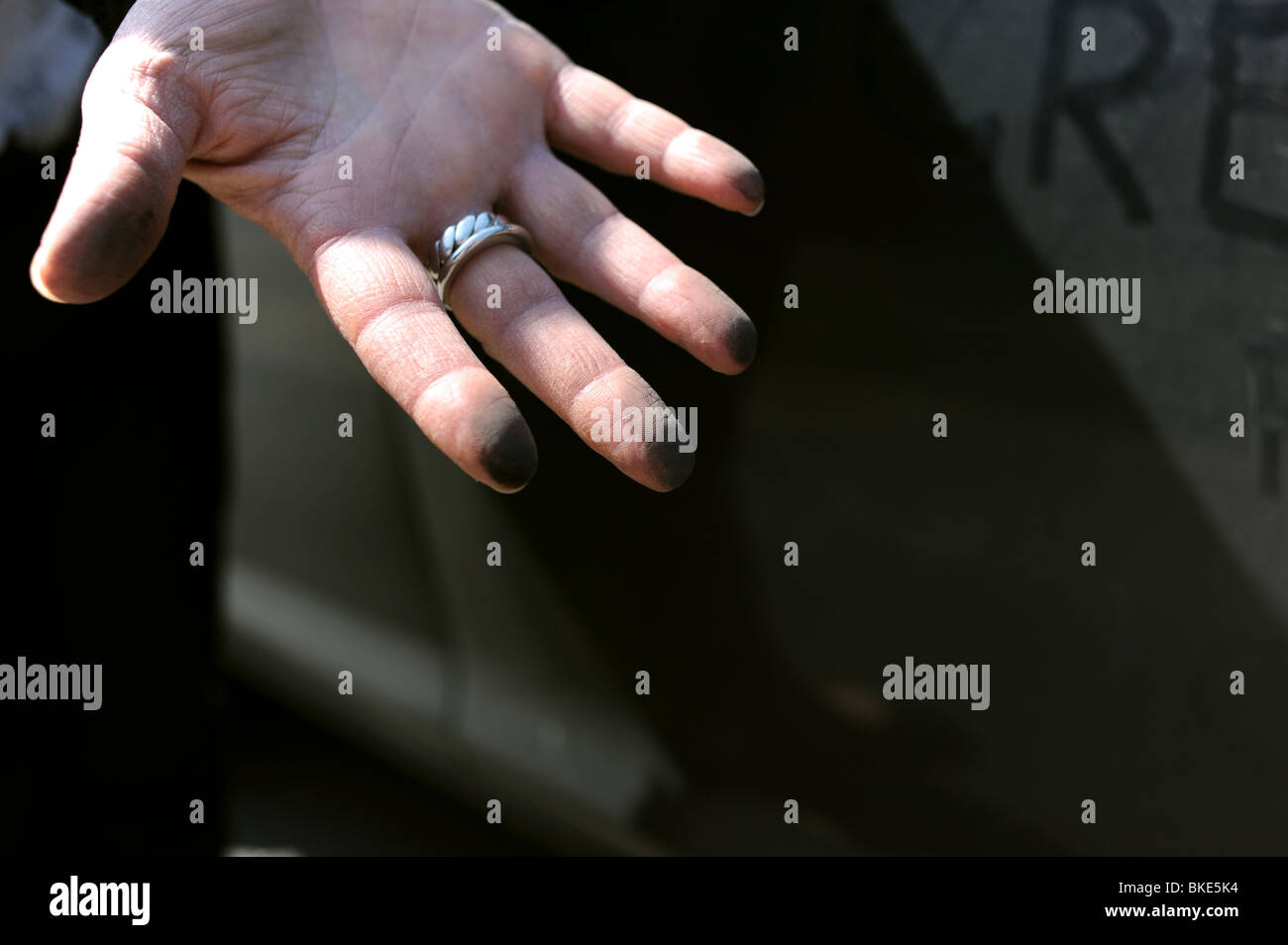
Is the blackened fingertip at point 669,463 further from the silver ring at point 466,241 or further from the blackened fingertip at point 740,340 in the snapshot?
the silver ring at point 466,241

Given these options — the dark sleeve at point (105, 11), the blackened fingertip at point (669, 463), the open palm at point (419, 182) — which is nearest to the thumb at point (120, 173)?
the open palm at point (419, 182)

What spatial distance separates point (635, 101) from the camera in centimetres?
112

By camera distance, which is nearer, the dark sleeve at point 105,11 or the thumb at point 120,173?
the thumb at point 120,173

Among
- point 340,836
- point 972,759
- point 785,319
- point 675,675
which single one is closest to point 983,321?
point 785,319

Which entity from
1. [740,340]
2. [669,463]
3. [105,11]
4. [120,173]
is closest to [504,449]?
[669,463]

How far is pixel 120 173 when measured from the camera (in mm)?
820

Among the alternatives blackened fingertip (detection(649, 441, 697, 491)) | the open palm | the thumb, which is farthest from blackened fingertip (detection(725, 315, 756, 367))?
the thumb

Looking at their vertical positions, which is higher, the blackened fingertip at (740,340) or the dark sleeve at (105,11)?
the dark sleeve at (105,11)

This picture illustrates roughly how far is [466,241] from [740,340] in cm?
28

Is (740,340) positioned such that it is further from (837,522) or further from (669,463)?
(837,522)

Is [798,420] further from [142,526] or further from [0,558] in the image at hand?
[0,558]

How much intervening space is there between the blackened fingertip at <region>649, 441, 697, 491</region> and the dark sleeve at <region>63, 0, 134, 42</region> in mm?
741

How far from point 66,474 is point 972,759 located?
4.19ft

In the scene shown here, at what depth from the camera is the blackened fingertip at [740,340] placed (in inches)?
36.5
